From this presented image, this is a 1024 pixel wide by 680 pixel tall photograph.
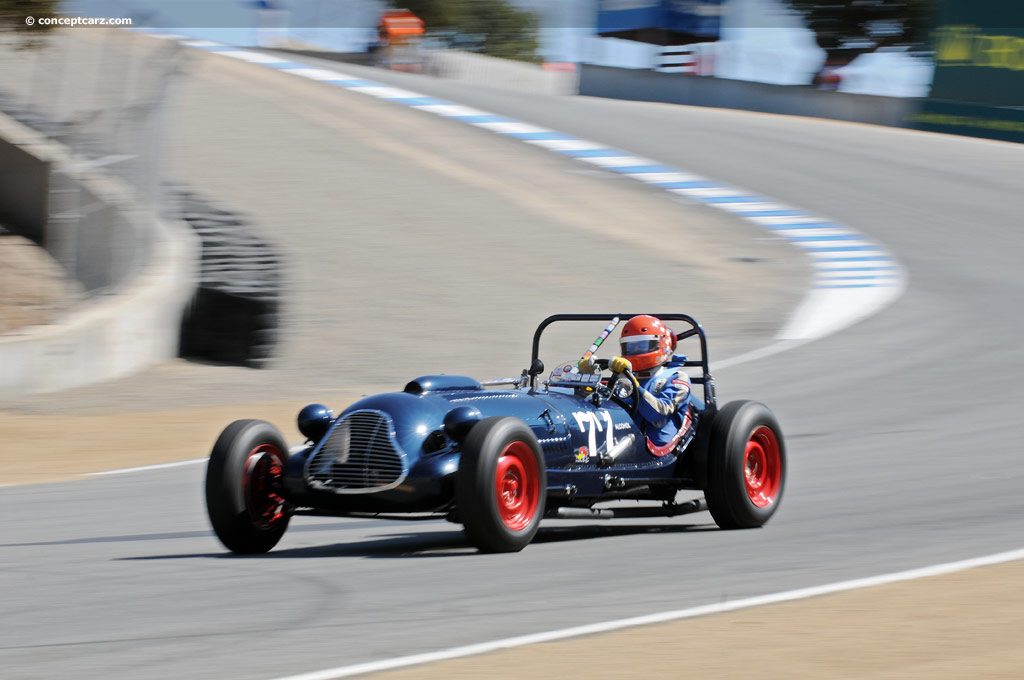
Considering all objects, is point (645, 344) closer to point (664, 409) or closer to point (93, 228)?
point (664, 409)

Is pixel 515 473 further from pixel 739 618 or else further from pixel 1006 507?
pixel 1006 507

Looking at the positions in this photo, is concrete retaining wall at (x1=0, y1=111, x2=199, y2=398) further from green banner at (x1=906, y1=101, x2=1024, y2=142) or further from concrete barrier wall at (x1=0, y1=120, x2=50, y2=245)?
green banner at (x1=906, y1=101, x2=1024, y2=142)

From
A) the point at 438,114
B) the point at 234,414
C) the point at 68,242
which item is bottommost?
the point at 234,414

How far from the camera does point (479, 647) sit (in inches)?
190

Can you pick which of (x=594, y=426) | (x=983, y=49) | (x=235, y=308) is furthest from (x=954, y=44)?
(x=594, y=426)

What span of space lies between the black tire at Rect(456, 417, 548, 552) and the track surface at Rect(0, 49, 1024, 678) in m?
0.14

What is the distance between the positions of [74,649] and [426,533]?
3.44 metres

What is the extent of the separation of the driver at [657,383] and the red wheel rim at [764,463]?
425mm

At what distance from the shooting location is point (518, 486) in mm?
6762

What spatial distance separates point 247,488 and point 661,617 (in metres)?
2.51

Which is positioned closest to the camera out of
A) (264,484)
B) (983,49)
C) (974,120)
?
(264,484)

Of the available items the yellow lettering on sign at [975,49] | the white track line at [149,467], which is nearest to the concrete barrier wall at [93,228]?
the white track line at [149,467]

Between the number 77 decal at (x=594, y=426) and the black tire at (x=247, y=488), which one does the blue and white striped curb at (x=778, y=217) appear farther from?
the black tire at (x=247, y=488)

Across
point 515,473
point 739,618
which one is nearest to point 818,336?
point 515,473
